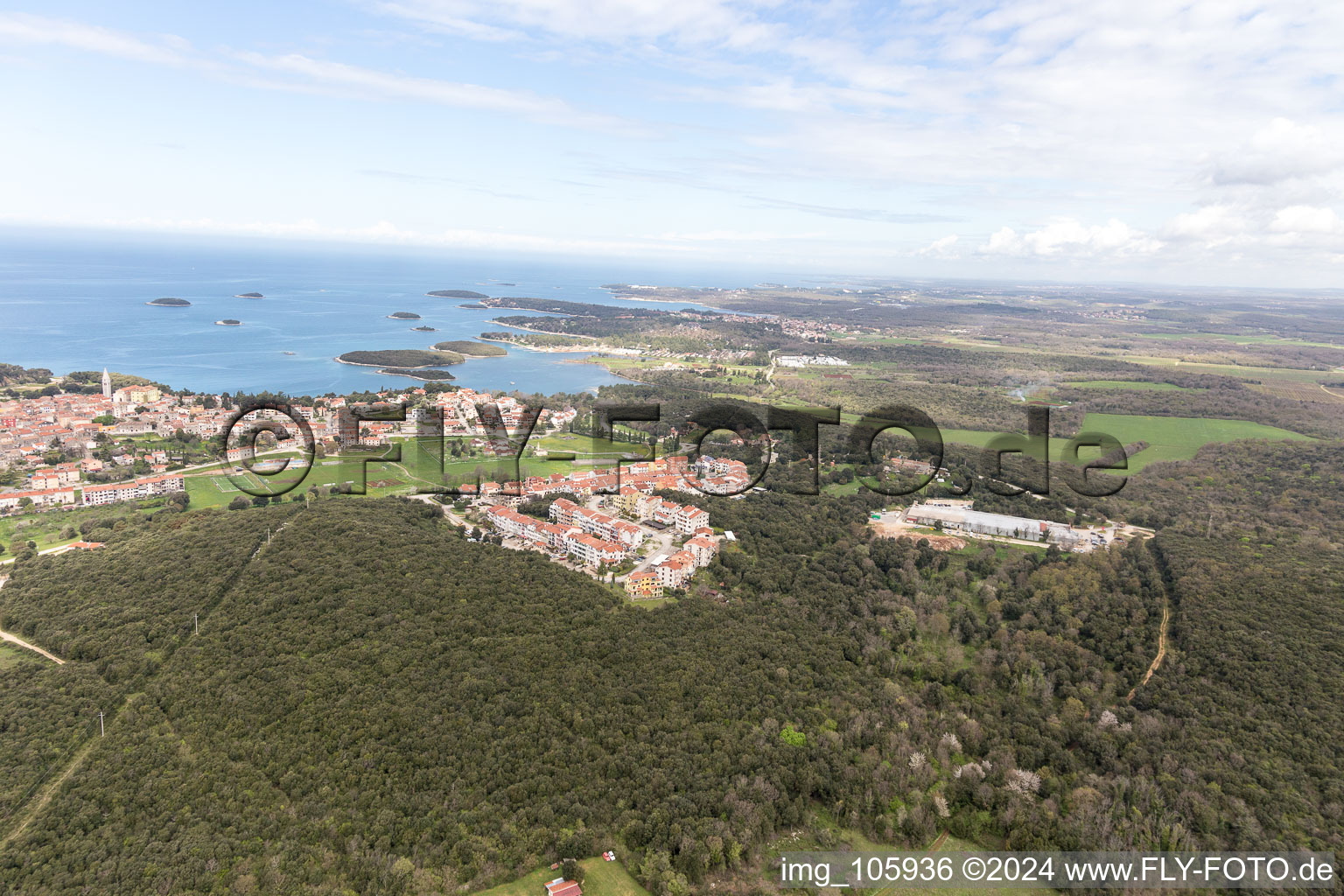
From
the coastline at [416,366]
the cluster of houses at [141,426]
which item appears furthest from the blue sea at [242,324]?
the cluster of houses at [141,426]

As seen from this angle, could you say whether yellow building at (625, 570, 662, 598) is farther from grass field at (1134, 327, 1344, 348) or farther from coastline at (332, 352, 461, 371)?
grass field at (1134, 327, 1344, 348)

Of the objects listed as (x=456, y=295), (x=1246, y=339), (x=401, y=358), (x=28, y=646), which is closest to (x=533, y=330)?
(x=401, y=358)

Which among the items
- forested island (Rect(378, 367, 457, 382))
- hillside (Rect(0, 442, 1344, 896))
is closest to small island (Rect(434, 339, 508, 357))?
forested island (Rect(378, 367, 457, 382))

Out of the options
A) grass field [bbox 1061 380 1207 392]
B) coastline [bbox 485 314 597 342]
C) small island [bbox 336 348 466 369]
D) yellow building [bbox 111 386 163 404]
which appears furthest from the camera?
coastline [bbox 485 314 597 342]

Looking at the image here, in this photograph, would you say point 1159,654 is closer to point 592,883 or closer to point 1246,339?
point 592,883

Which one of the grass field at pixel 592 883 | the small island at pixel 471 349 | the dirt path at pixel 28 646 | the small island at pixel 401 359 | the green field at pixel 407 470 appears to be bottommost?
the grass field at pixel 592 883

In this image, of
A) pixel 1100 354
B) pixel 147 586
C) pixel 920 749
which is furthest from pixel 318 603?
pixel 1100 354

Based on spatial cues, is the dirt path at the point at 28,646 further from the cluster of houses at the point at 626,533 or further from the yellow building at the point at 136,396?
the yellow building at the point at 136,396
